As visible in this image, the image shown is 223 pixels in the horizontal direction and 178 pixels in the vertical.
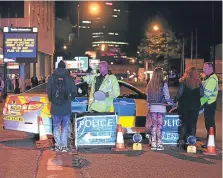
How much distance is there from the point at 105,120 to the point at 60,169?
6.64 feet

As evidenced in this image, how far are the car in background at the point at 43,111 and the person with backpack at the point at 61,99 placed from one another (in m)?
0.89

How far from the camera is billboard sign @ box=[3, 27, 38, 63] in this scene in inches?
1157

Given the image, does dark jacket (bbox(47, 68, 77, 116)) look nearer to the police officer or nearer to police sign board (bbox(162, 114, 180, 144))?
police sign board (bbox(162, 114, 180, 144))

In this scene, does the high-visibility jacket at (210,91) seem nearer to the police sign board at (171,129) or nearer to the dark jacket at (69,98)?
the police sign board at (171,129)

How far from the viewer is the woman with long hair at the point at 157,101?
9531 millimetres

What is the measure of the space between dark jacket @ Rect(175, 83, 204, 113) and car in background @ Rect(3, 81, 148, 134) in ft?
3.98

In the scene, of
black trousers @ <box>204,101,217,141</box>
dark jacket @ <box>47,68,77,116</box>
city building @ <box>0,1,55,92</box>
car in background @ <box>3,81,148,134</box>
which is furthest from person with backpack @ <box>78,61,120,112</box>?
city building @ <box>0,1,55,92</box>

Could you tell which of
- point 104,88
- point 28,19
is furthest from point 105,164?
point 28,19

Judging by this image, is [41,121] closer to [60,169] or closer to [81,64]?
[60,169]

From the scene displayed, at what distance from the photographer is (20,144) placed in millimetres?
10414

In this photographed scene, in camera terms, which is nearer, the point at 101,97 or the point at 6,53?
the point at 101,97

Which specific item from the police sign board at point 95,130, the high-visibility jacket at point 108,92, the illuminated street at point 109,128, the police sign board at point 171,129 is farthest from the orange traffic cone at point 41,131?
the police sign board at point 171,129

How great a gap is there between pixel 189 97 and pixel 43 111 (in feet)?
9.91

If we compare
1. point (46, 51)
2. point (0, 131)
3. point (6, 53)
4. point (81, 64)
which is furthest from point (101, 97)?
point (46, 51)
